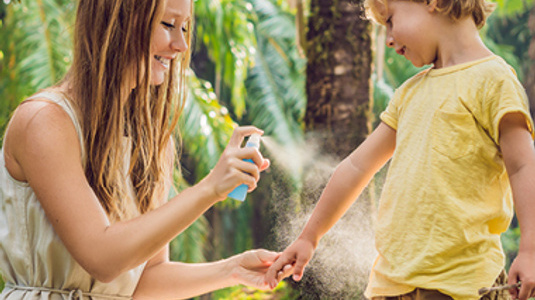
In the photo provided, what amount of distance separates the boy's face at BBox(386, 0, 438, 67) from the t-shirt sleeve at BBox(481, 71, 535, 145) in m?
0.22

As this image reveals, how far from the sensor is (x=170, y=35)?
1.84 m

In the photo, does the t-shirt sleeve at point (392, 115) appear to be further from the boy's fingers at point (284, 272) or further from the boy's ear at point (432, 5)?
the boy's fingers at point (284, 272)

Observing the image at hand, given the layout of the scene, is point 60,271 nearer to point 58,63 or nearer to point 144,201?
point 144,201

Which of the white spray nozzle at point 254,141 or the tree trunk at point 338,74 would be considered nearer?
the white spray nozzle at point 254,141

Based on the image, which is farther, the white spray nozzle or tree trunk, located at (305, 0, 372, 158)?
tree trunk, located at (305, 0, 372, 158)

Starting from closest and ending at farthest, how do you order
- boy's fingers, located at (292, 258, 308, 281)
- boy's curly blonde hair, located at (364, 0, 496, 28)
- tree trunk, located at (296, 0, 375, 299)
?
boy's curly blonde hair, located at (364, 0, 496, 28), boy's fingers, located at (292, 258, 308, 281), tree trunk, located at (296, 0, 375, 299)

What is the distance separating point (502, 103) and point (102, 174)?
1093 millimetres

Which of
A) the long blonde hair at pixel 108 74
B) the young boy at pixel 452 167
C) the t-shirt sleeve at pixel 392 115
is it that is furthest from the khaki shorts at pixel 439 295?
the long blonde hair at pixel 108 74

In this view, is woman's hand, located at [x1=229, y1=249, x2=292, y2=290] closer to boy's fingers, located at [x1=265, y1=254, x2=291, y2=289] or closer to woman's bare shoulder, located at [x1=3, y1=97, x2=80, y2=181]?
boy's fingers, located at [x1=265, y1=254, x2=291, y2=289]

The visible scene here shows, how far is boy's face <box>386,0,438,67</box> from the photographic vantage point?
5.50 ft

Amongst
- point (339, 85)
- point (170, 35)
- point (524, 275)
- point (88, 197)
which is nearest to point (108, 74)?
point (170, 35)

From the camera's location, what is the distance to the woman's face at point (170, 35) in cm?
182

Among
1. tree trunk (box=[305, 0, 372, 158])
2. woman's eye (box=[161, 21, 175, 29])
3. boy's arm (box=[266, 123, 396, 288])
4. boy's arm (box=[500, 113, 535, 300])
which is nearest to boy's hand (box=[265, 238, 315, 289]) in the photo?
boy's arm (box=[266, 123, 396, 288])

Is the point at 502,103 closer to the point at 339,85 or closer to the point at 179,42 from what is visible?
the point at 179,42
